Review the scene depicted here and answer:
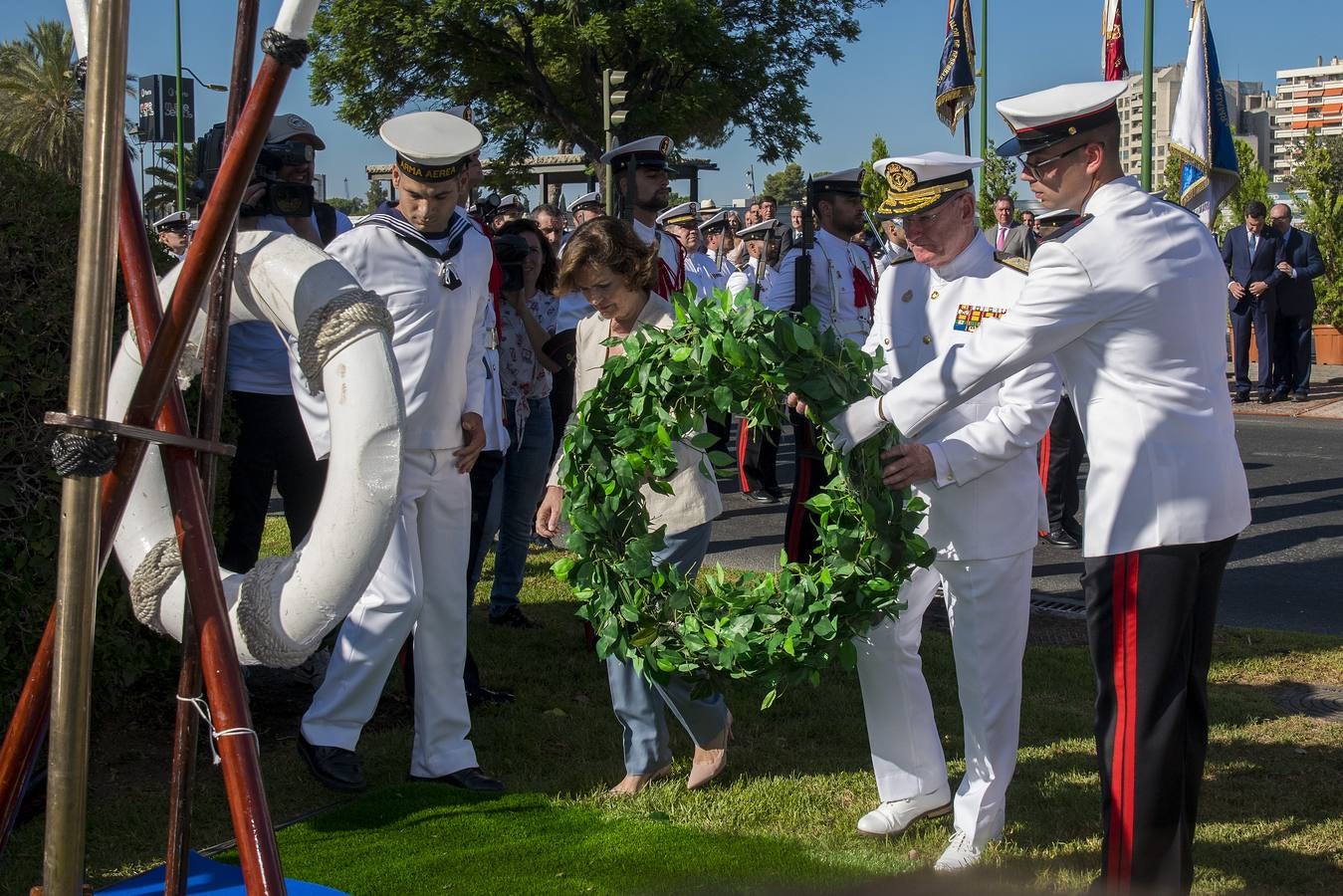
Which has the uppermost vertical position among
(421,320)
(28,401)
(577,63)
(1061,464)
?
(577,63)

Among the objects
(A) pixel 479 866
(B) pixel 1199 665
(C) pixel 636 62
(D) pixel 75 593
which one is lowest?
(A) pixel 479 866

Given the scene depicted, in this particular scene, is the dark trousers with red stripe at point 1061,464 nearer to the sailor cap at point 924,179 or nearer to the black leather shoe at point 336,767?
the sailor cap at point 924,179

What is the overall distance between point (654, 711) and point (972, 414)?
1.54 meters

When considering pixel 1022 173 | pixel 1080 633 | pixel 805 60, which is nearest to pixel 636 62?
pixel 805 60

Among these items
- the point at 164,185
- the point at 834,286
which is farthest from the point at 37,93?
the point at 834,286

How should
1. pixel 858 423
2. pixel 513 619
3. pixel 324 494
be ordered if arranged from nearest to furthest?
pixel 324 494, pixel 858 423, pixel 513 619

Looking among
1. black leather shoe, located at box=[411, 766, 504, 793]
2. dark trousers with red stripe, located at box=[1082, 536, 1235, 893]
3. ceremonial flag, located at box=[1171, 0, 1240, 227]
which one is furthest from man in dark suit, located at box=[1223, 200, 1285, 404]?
dark trousers with red stripe, located at box=[1082, 536, 1235, 893]

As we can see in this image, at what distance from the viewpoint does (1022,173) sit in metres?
3.81

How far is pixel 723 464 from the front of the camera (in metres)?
4.47

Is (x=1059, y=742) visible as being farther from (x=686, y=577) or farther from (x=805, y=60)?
(x=805, y=60)

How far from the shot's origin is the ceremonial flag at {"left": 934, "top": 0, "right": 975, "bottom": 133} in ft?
50.9

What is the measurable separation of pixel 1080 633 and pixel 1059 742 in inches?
73.4

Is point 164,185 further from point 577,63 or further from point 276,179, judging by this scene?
point 276,179

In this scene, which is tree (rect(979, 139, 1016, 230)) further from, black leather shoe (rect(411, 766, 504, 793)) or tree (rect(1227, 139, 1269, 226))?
black leather shoe (rect(411, 766, 504, 793))
